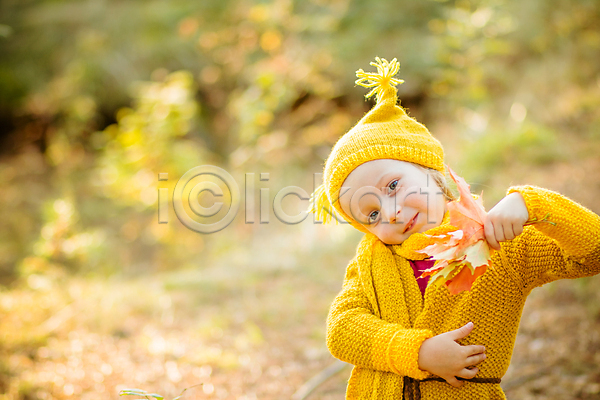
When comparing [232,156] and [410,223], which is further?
[232,156]

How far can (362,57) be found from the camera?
6609 mm

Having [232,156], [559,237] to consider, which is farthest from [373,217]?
[232,156]

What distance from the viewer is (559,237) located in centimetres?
116

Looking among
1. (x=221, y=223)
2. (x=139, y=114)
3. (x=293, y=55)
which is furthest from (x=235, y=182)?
(x=293, y=55)

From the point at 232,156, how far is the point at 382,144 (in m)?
5.32

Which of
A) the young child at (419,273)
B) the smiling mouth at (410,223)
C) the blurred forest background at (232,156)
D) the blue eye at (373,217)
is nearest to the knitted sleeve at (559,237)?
the young child at (419,273)

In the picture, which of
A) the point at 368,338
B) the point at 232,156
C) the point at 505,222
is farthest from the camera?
the point at 232,156

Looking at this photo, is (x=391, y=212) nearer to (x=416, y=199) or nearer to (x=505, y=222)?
(x=416, y=199)

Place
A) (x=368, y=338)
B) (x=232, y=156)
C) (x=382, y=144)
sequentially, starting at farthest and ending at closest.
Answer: (x=232, y=156), (x=382, y=144), (x=368, y=338)

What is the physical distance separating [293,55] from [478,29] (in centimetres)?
246

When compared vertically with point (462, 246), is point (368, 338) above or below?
below

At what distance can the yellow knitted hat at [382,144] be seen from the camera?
1374mm

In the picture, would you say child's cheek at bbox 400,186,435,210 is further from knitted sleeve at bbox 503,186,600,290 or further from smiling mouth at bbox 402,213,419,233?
knitted sleeve at bbox 503,186,600,290

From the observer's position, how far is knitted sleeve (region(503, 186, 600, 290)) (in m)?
1.14
